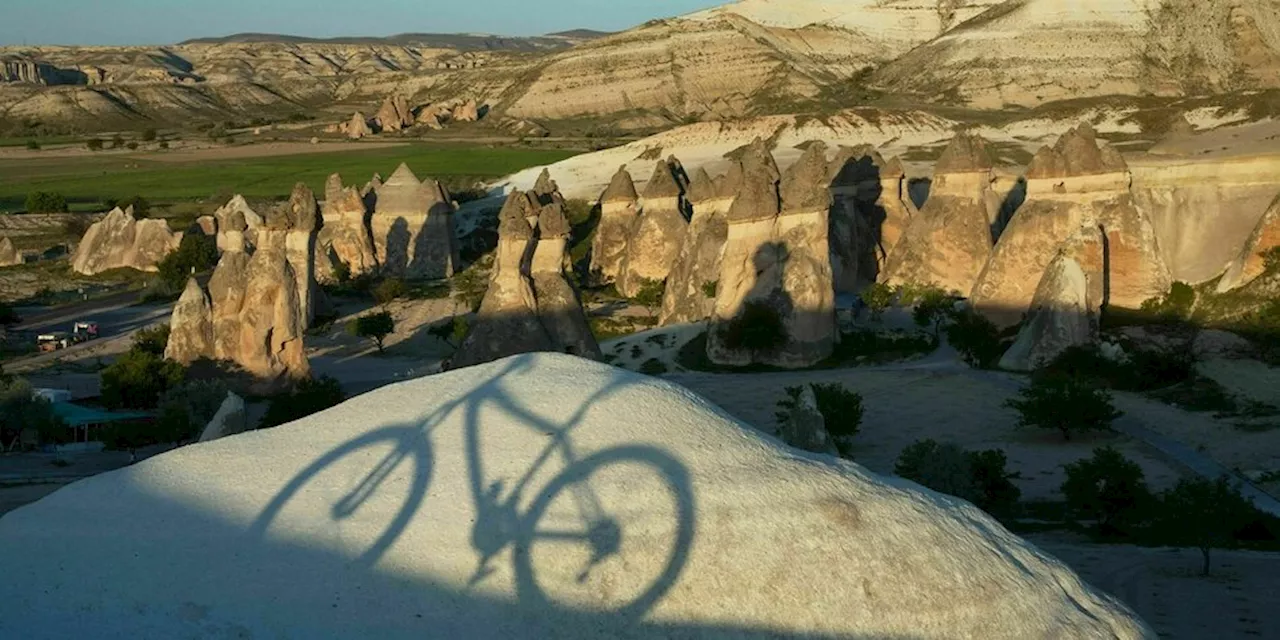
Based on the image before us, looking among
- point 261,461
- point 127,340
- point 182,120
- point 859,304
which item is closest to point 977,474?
point 261,461

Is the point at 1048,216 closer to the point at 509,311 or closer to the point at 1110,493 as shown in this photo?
the point at 509,311

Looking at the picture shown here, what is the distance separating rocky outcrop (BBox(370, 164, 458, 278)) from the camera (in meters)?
48.8

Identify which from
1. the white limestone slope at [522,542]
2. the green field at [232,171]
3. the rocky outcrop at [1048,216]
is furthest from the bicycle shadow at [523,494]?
the green field at [232,171]

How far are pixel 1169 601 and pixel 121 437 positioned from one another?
16.6 metres

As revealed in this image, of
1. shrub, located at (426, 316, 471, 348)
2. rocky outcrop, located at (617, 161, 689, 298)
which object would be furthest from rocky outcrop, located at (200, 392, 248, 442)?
rocky outcrop, located at (617, 161, 689, 298)

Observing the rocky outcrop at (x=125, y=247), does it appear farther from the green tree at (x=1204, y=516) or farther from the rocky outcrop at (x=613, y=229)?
the green tree at (x=1204, y=516)

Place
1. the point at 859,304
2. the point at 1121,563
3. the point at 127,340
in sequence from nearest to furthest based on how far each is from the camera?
the point at 1121,563, the point at 859,304, the point at 127,340

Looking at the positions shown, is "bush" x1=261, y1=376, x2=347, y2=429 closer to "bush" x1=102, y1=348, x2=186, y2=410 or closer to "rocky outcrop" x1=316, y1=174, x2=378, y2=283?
"bush" x1=102, y1=348, x2=186, y2=410

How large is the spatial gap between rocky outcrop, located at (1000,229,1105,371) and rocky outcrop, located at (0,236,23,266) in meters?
38.7

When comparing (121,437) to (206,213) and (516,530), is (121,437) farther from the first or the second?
(206,213)

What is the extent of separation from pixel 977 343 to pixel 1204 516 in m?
12.5

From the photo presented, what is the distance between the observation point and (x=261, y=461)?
999 cm

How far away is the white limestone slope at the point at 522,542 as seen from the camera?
8.66 metres

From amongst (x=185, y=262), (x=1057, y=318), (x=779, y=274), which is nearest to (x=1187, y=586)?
(x=1057, y=318)
